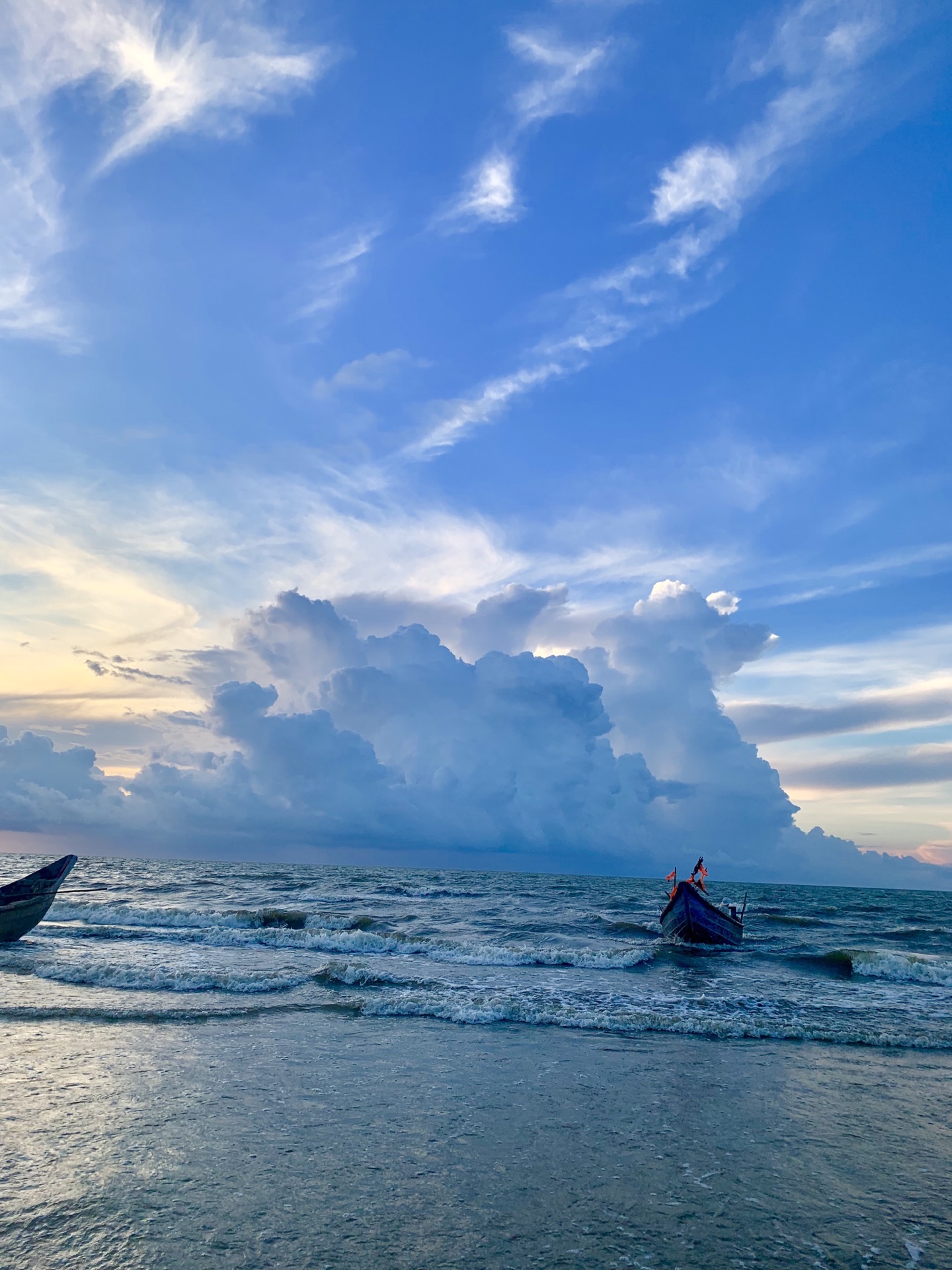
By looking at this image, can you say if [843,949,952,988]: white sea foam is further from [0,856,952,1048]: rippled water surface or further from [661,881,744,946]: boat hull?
[661,881,744,946]: boat hull

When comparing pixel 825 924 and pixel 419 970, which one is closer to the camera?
pixel 419 970

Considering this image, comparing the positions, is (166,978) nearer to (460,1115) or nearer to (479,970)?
(479,970)

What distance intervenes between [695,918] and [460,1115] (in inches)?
963

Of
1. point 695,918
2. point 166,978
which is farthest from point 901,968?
point 166,978

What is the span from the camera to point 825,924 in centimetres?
4922

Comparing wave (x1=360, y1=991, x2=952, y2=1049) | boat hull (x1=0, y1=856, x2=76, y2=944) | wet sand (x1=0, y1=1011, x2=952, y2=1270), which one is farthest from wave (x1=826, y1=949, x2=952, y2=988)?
boat hull (x1=0, y1=856, x2=76, y2=944)

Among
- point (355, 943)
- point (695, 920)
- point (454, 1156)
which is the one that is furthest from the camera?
point (695, 920)

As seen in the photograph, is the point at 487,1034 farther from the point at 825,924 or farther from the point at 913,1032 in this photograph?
the point at 825,924

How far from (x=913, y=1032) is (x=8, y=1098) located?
19.0 m

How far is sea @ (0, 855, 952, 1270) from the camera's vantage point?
23.0 ft

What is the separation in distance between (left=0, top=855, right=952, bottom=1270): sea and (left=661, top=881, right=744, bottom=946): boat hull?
741cm

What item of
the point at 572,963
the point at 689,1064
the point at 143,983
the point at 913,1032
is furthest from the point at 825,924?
the point at 143,983

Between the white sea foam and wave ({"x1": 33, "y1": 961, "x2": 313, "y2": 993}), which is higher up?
the white sea foam

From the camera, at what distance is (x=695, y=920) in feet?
104
